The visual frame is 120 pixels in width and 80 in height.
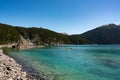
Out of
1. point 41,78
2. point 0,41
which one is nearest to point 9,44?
point 0,41

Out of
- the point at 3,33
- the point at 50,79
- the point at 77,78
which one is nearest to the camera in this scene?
the point at 50,79

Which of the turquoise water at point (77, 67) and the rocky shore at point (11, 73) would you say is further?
the turquoise water at point (77, 67)

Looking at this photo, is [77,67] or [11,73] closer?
[11,73]

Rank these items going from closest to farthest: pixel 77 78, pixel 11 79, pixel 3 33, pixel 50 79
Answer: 1. pixel 11 79
2. pixel 50 79
3. pixel 77 78
4. pixel 3 33

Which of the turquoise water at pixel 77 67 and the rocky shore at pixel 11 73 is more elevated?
the rocky shore at pixel 11 73

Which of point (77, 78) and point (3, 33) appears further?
point (3, 33)

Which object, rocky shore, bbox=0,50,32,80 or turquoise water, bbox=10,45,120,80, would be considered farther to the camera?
turquoise water, bbox=10,45,120,80

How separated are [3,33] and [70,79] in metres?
167

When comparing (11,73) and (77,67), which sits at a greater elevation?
(11,73)

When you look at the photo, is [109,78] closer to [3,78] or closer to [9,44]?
[3,78]

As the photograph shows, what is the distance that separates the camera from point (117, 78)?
3009 cm

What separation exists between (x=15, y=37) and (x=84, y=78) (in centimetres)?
17150

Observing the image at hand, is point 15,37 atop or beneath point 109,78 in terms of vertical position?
atop

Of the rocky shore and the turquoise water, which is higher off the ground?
the rocky shore
